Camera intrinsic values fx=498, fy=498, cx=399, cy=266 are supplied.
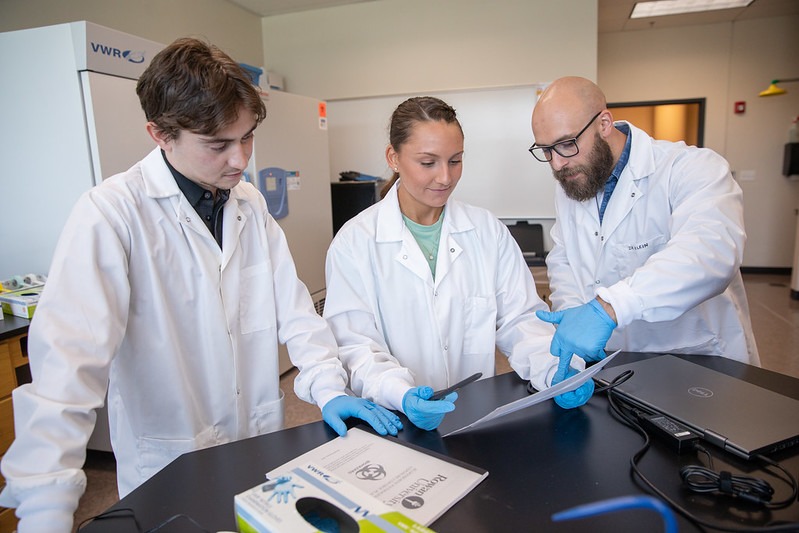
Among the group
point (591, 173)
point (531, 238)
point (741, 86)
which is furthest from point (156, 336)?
point (741, 86)

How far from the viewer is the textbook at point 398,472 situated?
2.15 feet

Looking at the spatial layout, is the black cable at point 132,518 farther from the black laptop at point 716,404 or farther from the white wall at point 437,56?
the white wall at point 437,56

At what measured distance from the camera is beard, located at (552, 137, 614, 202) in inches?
56.6

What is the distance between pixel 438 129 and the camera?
4.30 ft

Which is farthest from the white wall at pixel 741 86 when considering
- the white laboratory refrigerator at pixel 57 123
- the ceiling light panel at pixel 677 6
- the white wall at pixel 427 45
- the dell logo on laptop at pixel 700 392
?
the dell logo on laptop at pixel 700 392

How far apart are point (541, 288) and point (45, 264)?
2.85 meters

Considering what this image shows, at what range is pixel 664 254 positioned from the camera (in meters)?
1.12

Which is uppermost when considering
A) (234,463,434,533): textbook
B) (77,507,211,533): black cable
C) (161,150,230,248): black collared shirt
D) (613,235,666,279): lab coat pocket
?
(161,150,230,248): black collared shirt

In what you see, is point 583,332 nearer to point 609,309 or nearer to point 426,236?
point 609,309

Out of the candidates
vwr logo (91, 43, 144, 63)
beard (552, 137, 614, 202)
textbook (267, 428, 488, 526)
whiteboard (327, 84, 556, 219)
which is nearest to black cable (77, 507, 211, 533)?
textbook (267, 428, 488, 526)

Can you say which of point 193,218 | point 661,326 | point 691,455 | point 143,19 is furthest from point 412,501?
point 143,19

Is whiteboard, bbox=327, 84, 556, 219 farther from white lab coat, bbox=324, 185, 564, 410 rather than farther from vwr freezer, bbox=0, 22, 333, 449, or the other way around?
white lab coat, bbox=324, 185, 564, 410

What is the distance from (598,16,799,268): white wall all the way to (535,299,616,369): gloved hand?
505 centimetres

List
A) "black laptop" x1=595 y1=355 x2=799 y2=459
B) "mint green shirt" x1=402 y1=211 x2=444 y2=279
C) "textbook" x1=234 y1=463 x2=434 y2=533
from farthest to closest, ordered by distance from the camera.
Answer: "mint green shirt" x1=402 y1=211 x2=444 y2=279 < "black laptop" x1=595 y1=355 x2=799 y2=459 < "textbook" x1=234 y1=463 x2=434 y2=533
